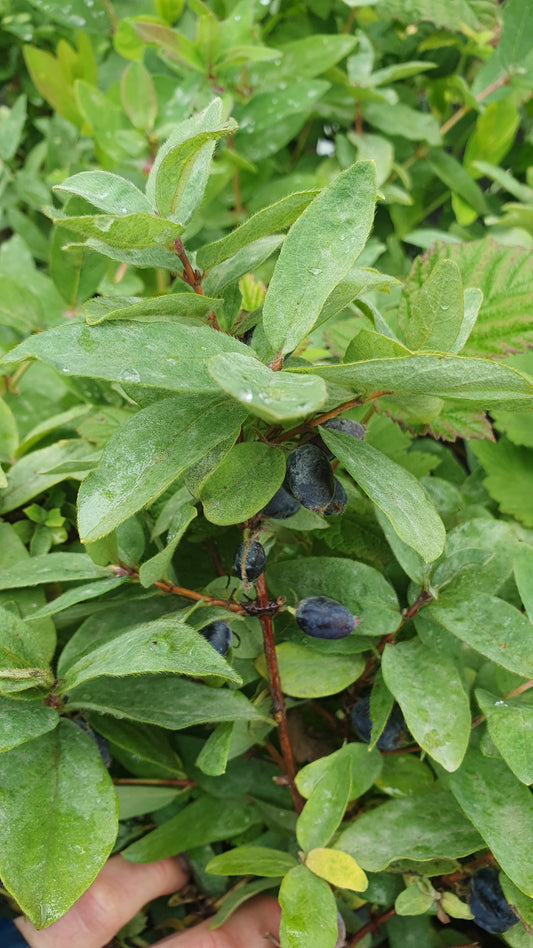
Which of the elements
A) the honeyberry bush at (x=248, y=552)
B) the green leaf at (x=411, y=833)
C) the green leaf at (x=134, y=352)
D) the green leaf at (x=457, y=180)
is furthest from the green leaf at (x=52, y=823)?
the green leaf at (x=457, y=180)

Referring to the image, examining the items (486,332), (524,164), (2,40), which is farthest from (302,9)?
(486,332)

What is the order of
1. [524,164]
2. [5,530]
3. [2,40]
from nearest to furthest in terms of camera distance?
[5,530]
[524,164]
[2,40]

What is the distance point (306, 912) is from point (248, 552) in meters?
0.28

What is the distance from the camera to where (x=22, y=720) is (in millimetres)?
487

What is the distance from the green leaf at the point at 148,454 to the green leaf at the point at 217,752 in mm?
224

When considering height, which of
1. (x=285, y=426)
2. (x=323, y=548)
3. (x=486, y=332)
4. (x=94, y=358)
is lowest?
(x=323, y=548)

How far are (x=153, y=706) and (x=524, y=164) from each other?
1105mm

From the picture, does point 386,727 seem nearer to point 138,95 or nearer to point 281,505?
point 281,505

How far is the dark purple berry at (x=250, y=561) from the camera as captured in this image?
0.48m

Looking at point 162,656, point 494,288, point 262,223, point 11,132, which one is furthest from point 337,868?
point 11,132

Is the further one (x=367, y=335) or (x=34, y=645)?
(x=34, y=645)

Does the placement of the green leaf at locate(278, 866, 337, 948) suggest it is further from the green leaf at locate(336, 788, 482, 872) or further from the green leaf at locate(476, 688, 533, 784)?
the green leaf at locate(476, 688, 533, 784)

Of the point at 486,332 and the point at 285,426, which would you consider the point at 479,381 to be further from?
the point at 486,332

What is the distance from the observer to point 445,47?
1.21 m
